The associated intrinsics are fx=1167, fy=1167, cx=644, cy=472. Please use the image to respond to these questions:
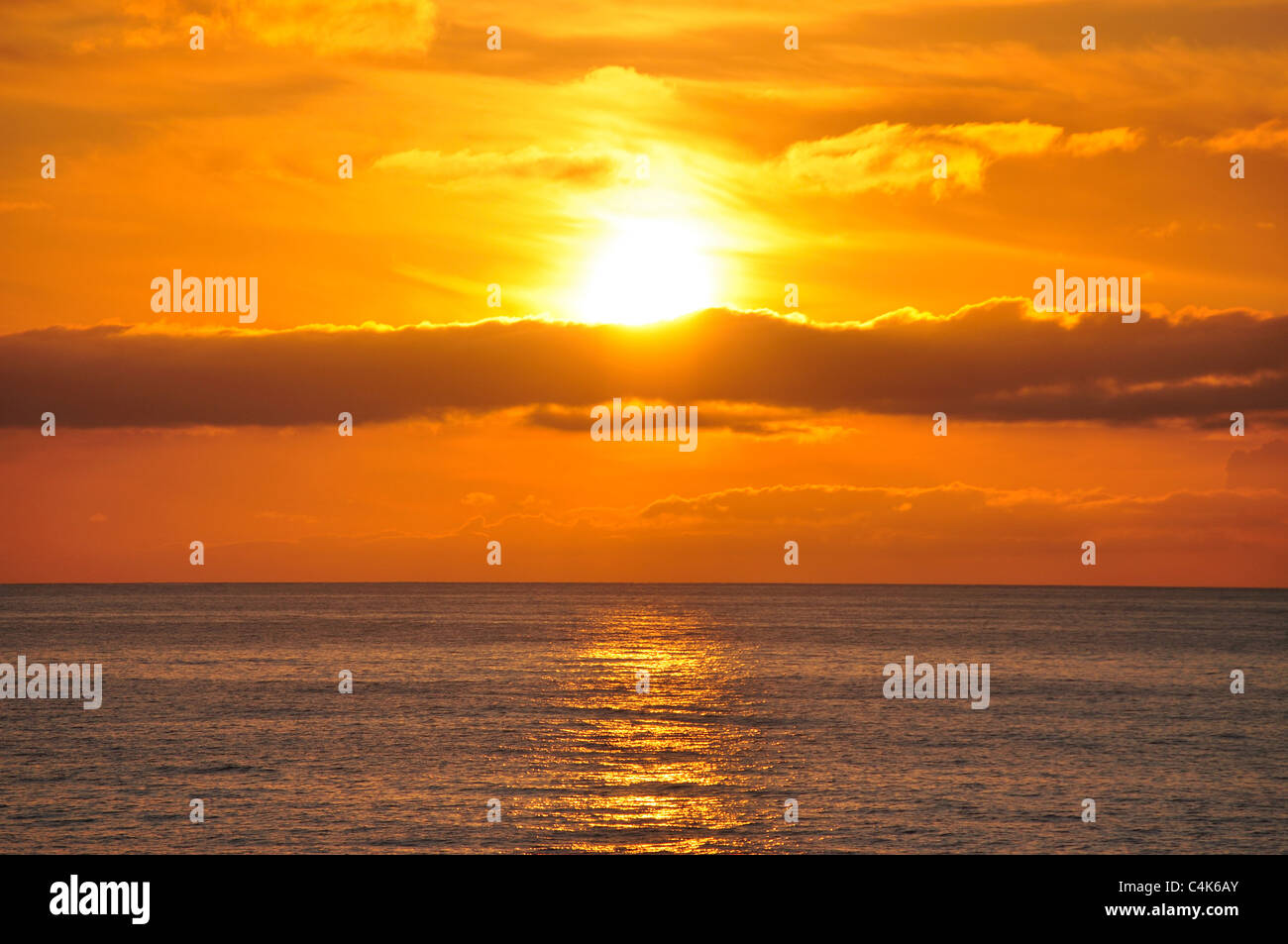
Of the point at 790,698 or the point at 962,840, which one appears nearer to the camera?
the point at 962,840

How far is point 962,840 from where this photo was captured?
47.6 meters

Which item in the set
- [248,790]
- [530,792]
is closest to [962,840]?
[530,792]
